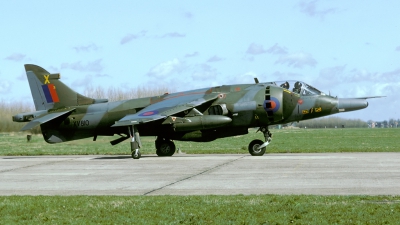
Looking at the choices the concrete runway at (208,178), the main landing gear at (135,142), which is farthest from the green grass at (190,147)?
the concrete runway at (208,178)

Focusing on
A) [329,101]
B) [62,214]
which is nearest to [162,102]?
[329,101]

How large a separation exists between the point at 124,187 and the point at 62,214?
158 inches

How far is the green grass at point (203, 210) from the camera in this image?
9250 millimetres

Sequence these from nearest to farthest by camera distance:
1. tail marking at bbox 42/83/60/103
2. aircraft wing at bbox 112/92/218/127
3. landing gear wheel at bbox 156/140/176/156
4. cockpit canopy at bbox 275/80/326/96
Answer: aircraft wing at bbox 112/92/218/127 → cockpit canopy at bbox 275/80/326/96 → landing gear wheel at bbox 156/140/176/156 → tail marking at bbox 42/83/60/103

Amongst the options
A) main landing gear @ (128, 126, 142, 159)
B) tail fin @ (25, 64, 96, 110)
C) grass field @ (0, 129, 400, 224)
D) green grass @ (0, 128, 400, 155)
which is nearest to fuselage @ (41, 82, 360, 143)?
tail fin @ (25, 64, 96, 110)

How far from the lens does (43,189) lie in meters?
13.9

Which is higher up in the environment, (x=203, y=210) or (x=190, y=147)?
(x=190, y=147)

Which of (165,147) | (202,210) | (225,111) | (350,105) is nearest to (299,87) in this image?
(350,105)

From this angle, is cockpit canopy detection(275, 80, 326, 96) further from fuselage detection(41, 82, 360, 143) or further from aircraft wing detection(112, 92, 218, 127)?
aircraft wing detection(112, 92, 218, 127)

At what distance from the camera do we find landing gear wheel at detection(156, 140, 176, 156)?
1009 inches

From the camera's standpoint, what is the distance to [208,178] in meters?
15.2

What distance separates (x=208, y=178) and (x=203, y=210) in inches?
205

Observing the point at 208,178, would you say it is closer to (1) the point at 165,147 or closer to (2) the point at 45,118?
(1) the point at 165,147

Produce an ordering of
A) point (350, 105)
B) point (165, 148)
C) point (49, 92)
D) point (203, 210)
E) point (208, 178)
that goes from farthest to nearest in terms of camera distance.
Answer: point (49, 92) → point (165, 148) → point (350, 105) → point (208, 178) → point (203, 210)
